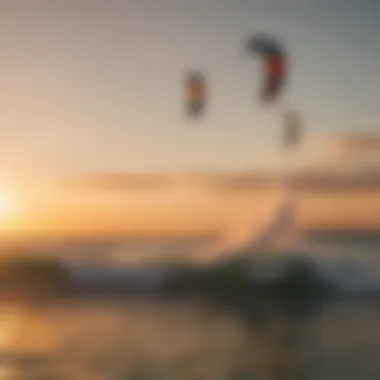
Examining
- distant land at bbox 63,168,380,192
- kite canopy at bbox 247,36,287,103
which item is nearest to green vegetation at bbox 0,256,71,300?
distant land at bbox 63,168,380,192

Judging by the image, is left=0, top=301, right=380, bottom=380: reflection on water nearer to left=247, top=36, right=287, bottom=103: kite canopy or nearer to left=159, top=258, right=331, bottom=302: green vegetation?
left=159, top=258, right=331, bottom=302: green vegetation

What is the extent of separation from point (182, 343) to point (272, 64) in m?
0.54

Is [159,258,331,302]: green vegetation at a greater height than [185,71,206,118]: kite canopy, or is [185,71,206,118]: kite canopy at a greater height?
[185,71,206,118]: kite canopy

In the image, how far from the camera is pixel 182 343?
1.39 m

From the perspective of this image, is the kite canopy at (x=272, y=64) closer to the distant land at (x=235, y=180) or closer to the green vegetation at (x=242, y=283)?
the distant land at (x=235, y=180)

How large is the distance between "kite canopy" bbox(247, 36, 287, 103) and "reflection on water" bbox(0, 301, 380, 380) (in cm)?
41

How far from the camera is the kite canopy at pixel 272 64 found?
143 centimetres

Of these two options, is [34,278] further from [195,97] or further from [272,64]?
[272,64]

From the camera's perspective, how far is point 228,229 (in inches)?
55.6

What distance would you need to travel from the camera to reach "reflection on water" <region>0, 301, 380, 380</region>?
1382 millimetres

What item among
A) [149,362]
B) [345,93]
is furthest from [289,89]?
[149,362]

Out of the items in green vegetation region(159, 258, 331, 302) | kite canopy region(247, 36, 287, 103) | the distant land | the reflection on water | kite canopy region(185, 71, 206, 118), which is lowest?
the reflection on water

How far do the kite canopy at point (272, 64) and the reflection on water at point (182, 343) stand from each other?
41cm

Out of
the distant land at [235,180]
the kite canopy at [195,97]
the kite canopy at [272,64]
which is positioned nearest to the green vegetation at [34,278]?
the distant land at [235,180]
